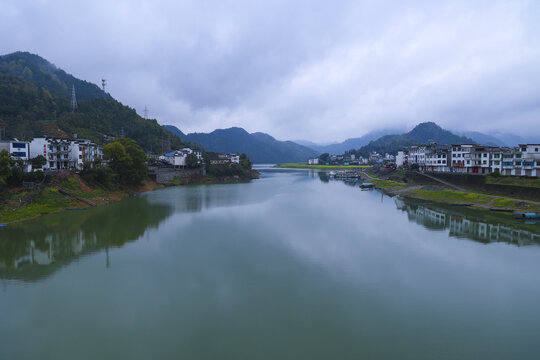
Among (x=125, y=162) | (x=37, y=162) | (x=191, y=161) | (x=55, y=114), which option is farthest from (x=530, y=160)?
(x=55, y=114)

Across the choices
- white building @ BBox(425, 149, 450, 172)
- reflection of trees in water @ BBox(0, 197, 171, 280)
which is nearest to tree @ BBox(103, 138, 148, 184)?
reflection of trees in water @ BBox(0, 197, 171, 280)

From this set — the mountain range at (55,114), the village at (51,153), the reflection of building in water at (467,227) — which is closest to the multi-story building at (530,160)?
the reflection of building in water at (467,227)

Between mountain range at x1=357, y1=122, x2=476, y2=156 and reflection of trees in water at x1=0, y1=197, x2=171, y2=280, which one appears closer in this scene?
reflection of trees in water at x1=0, y1=197, x2=171, y2=280

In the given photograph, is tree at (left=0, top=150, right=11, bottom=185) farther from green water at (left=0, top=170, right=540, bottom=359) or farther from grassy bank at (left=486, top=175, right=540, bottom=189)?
grassy bank at (left=486, top=175, right=540, bottom=189)

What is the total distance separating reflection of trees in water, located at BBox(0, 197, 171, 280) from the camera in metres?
13.0

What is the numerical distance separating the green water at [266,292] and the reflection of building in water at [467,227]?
10.0 inches

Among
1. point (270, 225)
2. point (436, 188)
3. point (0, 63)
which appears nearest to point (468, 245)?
point (270, 225)

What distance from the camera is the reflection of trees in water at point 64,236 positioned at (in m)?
13.0

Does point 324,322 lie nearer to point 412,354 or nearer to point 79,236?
point 412,354

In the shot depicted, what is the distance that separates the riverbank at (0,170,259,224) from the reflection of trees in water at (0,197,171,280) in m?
1.20

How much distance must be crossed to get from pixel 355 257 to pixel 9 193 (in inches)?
965

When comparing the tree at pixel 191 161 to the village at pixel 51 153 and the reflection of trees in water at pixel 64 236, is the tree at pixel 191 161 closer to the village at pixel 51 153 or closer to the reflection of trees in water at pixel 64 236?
the village at pixel 51 153

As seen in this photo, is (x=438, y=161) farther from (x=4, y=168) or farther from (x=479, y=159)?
(x=4, y=168)

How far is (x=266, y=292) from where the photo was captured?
33.8 feet
